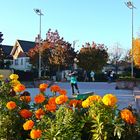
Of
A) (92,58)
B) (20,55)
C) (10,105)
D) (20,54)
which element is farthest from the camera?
(20,54)

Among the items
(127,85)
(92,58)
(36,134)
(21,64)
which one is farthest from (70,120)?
(21,64)

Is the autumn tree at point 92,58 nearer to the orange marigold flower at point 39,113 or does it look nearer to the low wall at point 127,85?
the low wall at point 127,85

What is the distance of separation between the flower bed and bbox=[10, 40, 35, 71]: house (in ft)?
230

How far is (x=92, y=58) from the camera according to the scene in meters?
57.1

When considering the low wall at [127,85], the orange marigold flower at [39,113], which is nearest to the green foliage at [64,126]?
the orange marigold flower at [39,113]

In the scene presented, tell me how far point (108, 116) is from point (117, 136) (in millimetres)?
220

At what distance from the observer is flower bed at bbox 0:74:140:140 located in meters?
4.34

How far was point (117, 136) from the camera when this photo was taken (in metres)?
4.36

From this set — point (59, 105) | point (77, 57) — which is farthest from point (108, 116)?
point (77, 57)

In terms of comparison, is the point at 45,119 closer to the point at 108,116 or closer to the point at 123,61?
the point at 108,116

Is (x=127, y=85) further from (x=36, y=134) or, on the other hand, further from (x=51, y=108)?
(x=36, y=134)

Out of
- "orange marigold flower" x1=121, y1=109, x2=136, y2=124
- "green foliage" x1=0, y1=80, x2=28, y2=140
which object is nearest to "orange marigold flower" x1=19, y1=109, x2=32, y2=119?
"green foliage" x1=0, y1=80, x2=28, y2=140

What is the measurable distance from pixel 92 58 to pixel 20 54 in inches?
934

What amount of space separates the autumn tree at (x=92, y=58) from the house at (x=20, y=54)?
19212 millimetres
